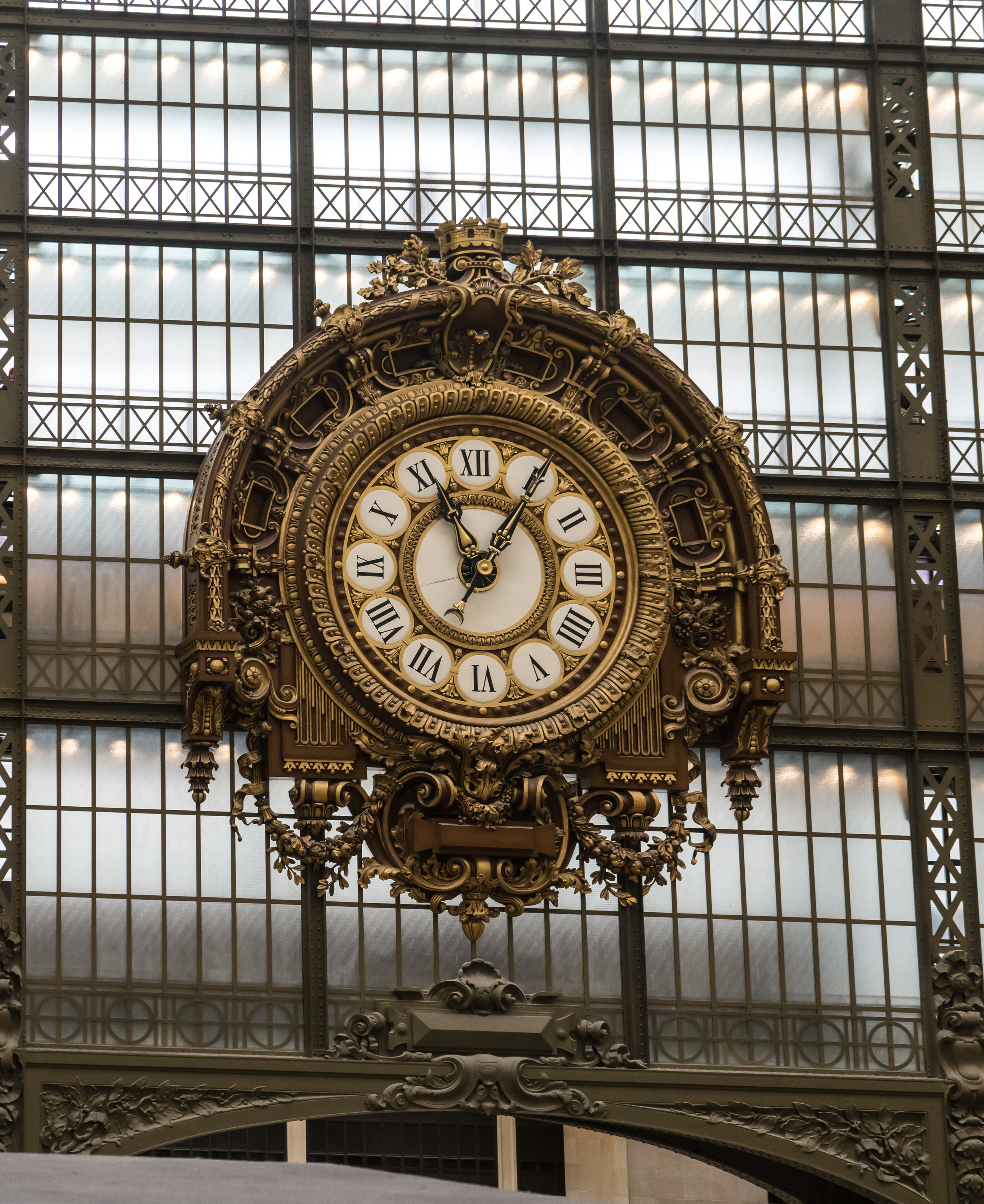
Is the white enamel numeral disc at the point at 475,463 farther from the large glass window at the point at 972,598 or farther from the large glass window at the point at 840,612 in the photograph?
the large glass window at the point at 972,598

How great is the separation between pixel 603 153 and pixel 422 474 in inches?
178

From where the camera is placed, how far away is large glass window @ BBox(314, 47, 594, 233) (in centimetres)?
3111

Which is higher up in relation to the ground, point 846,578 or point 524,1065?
point 846,578

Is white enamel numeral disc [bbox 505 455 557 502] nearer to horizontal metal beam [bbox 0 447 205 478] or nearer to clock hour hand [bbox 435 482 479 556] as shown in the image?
clock hour hand [bbox 435 482 479 556]

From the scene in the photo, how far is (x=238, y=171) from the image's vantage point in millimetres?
30906

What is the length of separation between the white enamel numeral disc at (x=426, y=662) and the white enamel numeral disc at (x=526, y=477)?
180 cm

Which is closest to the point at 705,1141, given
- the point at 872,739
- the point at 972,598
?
the point at 872,739

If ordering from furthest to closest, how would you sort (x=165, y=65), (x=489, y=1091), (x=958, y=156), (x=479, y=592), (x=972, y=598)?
(x=958, y=156) → (x=972, y=598) → (x=165, y=65) → (x=479, y=592) → (x=489, y=1091)

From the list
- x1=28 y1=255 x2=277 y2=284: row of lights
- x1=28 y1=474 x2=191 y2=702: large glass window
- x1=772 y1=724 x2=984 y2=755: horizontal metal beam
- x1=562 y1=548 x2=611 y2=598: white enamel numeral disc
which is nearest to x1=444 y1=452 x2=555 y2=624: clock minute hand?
x1=562 y1=548 x2=611 y2=598: white enamel numeral disc

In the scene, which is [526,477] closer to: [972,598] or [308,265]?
[308,265]

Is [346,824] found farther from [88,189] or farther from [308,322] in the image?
[88,189]

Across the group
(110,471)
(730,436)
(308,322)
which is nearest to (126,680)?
(110,471)

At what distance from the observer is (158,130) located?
101 ft

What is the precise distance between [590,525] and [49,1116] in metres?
8.00
